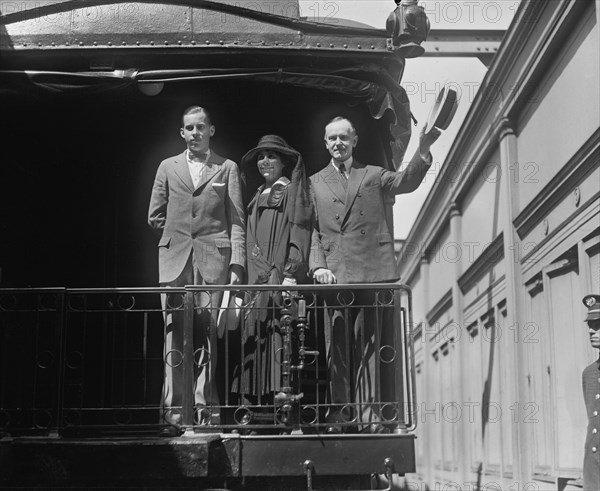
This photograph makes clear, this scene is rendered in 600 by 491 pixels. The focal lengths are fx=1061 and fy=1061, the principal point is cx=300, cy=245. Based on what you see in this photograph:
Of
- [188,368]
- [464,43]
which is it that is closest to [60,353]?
[188,368]

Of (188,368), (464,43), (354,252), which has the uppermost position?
(464,43)

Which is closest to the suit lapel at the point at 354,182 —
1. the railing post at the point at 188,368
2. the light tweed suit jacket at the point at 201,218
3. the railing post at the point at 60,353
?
the light tweed suit jacket at the point at 201,218

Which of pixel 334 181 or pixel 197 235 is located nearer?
pixel 197 235

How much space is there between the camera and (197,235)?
8.73 metres

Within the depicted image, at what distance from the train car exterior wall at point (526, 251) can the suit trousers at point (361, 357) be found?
3345mm

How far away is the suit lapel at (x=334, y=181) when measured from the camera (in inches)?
351

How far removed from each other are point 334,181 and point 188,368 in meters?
2.09

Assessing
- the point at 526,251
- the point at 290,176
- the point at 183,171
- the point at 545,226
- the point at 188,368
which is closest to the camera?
the point at 188,368

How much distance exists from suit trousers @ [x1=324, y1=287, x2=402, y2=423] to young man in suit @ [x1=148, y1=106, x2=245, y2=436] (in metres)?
0.91

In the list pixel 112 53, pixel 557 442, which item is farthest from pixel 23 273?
pixel 557 442

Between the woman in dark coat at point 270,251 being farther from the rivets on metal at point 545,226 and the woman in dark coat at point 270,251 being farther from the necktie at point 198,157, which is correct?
the rivets on metal at point 545,226

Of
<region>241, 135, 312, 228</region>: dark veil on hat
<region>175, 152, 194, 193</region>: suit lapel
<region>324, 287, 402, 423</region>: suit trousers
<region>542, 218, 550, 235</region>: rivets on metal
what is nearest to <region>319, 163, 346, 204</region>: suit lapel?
<region>241, 135, 312, 228</region>: dark veil on hat

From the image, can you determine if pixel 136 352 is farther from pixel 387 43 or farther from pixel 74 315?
pixel 387 43

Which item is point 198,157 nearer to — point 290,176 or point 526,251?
point 290,176
